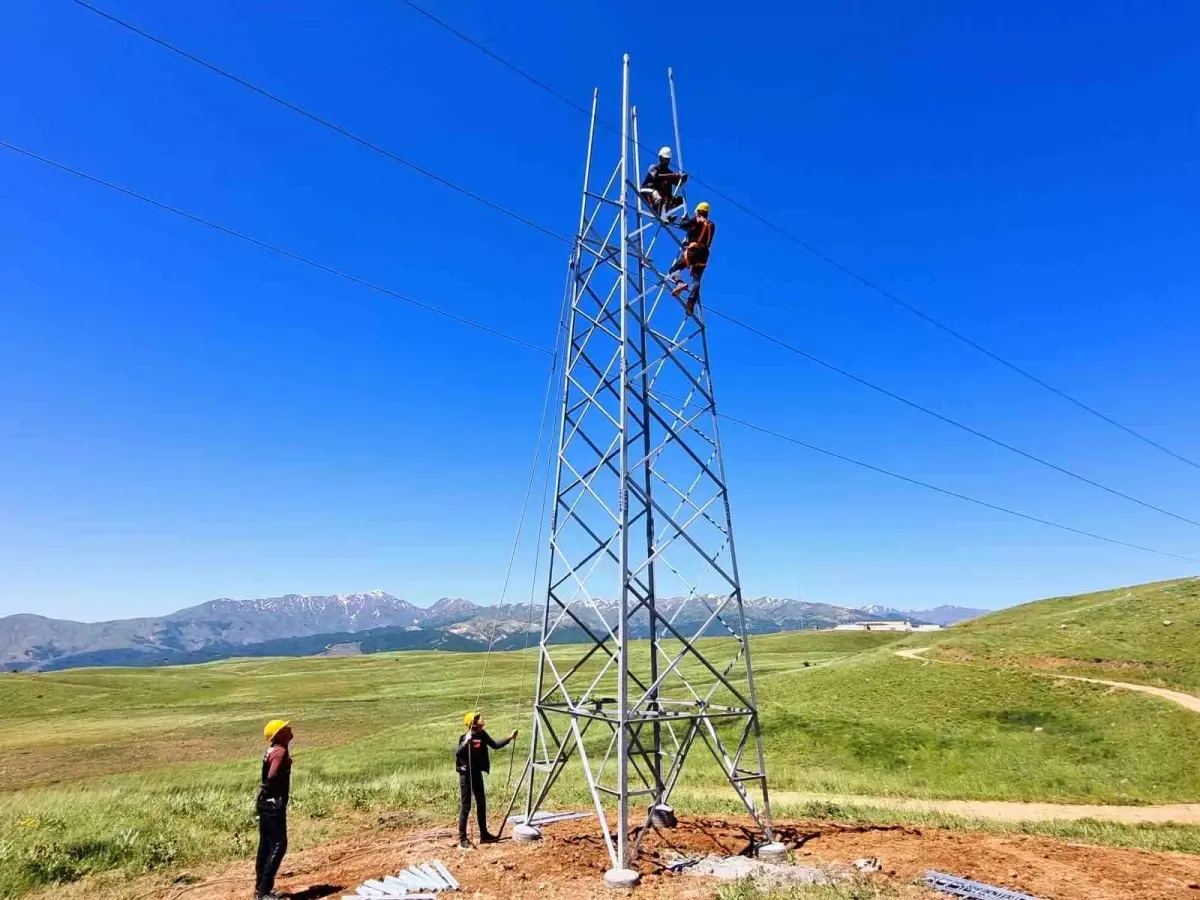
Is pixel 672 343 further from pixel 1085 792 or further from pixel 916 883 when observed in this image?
pixel 1085 792

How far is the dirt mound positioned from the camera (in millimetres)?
10922

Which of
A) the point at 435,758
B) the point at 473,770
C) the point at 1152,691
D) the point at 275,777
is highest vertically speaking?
the point at 275,777

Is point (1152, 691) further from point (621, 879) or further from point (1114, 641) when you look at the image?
point (621, 879)

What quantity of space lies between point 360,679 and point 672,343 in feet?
313

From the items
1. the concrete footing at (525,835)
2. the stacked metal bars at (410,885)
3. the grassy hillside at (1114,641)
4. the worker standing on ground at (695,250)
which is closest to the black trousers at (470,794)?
the concrete footing at (525,835)

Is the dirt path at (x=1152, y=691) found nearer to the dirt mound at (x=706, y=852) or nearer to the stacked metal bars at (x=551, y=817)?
the dirt mound at (x=706, y=852)

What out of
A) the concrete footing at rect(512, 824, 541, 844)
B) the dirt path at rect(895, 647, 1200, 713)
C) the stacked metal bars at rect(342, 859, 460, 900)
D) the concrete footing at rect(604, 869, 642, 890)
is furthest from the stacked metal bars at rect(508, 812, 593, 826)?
the dirt path at rect(895, 647, 1200, 713)

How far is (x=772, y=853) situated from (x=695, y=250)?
40.3 ft

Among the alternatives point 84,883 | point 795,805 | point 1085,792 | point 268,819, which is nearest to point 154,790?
point 84,883

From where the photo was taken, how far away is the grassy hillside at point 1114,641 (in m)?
45.1

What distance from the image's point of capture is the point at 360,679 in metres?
96.8

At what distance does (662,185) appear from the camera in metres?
Answer: 15.8

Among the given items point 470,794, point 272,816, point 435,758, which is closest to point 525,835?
point 470,794

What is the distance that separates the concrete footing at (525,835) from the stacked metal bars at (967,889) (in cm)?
736
